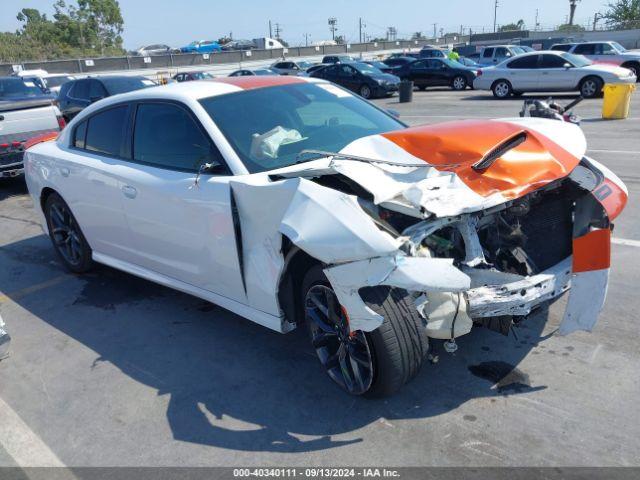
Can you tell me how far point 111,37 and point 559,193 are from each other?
3668 inches

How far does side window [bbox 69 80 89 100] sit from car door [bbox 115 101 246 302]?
1096 centimetres

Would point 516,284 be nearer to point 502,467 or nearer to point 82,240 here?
point 502,467

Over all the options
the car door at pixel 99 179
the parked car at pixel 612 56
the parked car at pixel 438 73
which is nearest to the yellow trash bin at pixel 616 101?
the parked car at pixel 612 56

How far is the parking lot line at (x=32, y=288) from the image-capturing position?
5.37 m

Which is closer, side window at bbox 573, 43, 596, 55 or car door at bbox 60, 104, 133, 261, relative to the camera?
car door at bbox 60, 104, 133, 261

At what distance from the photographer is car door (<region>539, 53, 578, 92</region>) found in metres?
17.9

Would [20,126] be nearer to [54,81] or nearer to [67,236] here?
[67,236]

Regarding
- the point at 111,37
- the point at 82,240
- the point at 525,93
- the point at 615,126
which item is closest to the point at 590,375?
the point at 82,240

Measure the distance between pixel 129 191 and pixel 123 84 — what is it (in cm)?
1058

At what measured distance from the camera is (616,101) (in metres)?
13.1

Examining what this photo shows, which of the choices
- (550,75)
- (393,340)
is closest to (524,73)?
(550,75)

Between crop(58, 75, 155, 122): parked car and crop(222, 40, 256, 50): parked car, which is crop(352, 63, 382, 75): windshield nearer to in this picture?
crop(58, 75, 155, 122): parked car

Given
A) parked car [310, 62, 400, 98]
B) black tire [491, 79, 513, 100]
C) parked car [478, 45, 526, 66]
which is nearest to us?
black tire [491, 79, 513, 100]

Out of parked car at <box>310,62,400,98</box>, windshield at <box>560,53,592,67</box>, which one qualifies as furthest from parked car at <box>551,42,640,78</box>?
parked car at <box>310,62,400,98</box>
